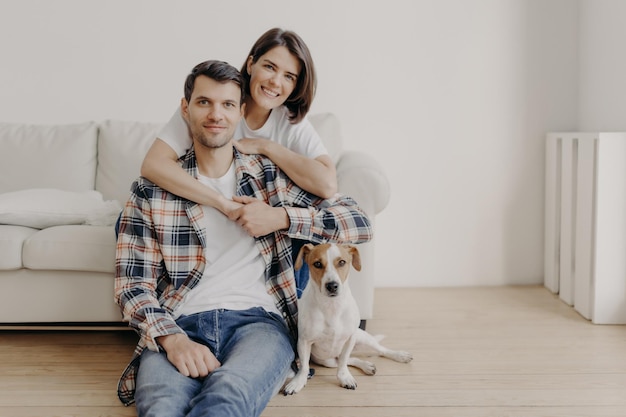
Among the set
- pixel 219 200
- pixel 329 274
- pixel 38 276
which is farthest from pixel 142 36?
pixel 329 274

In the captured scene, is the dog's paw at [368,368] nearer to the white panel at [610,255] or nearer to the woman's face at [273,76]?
the woman's face at [273,76]

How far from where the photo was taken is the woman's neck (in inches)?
85.2

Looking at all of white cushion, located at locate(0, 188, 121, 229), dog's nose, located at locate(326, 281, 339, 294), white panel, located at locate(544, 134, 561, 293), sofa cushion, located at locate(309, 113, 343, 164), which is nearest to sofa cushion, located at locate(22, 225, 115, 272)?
white cushion, located at locate(0, 188, 121, 229)

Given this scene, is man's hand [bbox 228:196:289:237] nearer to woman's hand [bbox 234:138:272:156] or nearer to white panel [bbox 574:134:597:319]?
woman's hand [bbox 234:138:272:156]

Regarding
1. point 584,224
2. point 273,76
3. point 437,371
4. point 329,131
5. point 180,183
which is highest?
point 273,76

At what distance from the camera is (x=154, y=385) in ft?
5.18

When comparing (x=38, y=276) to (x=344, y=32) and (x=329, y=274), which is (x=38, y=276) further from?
(x=344, y=32)

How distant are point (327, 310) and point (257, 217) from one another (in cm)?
36

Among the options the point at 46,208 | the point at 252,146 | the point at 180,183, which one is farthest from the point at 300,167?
the point at 46,208

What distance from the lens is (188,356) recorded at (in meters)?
1.67

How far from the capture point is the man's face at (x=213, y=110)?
1.82 meters

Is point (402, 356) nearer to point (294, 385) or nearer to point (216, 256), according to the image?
point (294, 385)

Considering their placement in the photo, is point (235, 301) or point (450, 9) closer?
point (235, 301)

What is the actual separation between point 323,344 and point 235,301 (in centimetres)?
34
